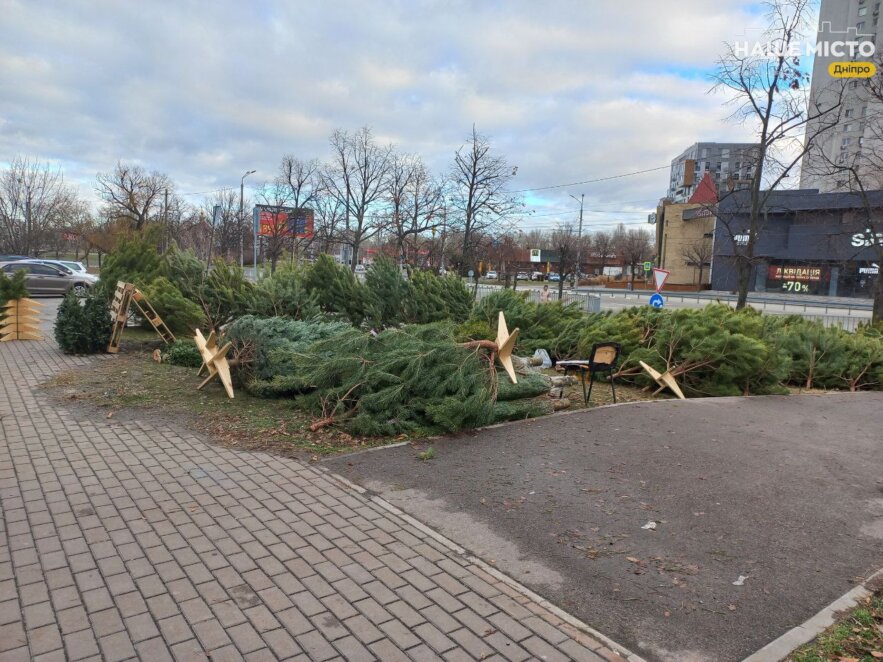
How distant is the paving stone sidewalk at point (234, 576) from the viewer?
2918 millimetres

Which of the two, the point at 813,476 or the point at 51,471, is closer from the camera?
the point at 51,471

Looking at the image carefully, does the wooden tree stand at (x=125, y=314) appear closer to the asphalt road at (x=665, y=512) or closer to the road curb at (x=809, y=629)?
the asphalt road at (x=665, y=512)

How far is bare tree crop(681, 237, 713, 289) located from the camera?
212 feet

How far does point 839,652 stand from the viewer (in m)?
2.93

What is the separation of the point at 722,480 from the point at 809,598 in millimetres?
1945

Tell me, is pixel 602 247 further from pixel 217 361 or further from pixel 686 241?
pixel 217 361

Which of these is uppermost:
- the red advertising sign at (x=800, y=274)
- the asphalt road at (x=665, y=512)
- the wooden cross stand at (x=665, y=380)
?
the red advertising sign at (x=800, y=274)

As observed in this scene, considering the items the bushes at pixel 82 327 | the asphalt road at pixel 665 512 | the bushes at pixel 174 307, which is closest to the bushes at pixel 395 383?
the asphalt road at pixel 665 512

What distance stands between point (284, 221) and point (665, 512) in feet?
128

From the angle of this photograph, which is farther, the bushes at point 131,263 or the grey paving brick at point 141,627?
the bushes at point 131,263

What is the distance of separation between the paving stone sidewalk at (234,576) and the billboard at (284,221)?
1277 inches

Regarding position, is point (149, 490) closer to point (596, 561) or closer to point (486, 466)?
point (486, 466)

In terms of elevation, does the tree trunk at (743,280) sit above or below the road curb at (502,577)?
above

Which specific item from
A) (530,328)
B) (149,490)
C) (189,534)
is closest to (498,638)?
(189,534)
